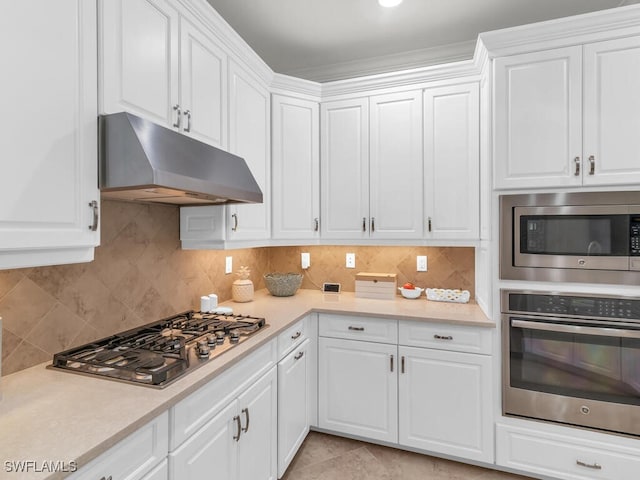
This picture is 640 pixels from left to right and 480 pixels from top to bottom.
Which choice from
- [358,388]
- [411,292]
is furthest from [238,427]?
[411,292]

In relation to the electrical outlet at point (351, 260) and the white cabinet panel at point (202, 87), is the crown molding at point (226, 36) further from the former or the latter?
the electrical outlet at point (351, 260)

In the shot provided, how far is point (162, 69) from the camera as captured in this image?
1.49m

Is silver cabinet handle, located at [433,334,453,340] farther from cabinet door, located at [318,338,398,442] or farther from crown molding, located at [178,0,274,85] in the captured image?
crown molding, located at [178,0,274,85]

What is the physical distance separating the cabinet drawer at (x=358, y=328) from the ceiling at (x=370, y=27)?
200 cm

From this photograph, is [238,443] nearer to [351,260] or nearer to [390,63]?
[351,260]

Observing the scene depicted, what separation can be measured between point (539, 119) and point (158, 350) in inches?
89.1

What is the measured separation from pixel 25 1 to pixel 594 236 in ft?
8.36

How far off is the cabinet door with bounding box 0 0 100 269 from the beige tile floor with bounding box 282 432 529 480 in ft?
5.93

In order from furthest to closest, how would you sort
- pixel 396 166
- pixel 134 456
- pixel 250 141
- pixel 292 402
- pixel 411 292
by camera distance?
pixel 411 292, pixel 396 166, pixel 250 141, pixel 292 402, pixel 134 456

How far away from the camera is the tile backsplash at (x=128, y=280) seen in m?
1.32

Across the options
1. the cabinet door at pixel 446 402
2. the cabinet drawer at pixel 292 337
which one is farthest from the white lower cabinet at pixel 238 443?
the cabinet door at pixel 446 402

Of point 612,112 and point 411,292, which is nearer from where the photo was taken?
point 612,112

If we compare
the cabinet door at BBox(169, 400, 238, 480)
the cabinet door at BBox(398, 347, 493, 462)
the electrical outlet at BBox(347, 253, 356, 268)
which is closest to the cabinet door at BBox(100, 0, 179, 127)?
the cabinet door at BBox(169, 400, 238, 480)

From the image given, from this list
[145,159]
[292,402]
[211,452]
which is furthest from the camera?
[292,402]
